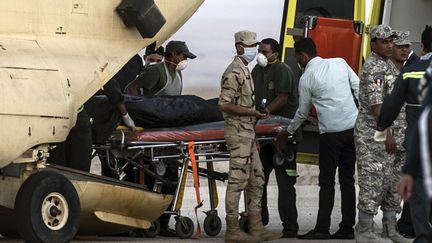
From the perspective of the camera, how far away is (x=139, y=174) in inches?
452

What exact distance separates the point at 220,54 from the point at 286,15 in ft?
5.69

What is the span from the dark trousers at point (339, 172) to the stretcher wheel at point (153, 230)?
1.46 m

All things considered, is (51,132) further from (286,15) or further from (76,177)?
(286,15)

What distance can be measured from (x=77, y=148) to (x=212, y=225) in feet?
5.53

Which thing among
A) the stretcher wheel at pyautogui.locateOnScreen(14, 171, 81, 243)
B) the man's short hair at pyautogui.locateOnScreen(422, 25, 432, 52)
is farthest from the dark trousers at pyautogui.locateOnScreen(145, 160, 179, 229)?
the man's short hair at pyautogui.locateOnScreen(422, 25, 432, 52)

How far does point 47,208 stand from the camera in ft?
30.4

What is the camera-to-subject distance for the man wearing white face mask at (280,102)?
11.6 m

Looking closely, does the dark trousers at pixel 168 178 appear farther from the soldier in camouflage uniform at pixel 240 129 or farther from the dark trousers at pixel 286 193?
the soldier in camouflage uniform at pixel 240 129

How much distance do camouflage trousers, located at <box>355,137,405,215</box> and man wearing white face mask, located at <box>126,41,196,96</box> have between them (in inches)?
97.9

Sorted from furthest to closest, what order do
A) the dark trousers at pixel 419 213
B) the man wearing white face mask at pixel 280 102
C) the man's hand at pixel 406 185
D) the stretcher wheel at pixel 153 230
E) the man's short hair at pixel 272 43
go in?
the man's short hair at pixel 272 43
the man wearing white face mask at pixel 280 102
the stretcher wheel at pixel 153 230
the dark trousers at pixel 419 213
the man's hand at pixel 406 185

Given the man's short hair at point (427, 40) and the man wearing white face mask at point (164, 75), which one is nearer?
the man's short hair at point (427, 40)

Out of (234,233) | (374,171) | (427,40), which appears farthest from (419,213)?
(427,40)

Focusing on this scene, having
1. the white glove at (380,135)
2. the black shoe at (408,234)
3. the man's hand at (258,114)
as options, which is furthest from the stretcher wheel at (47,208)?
the black shoe at (408,234)

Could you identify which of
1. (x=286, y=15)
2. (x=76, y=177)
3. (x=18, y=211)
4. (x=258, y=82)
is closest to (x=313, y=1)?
(x=286, y=15)
